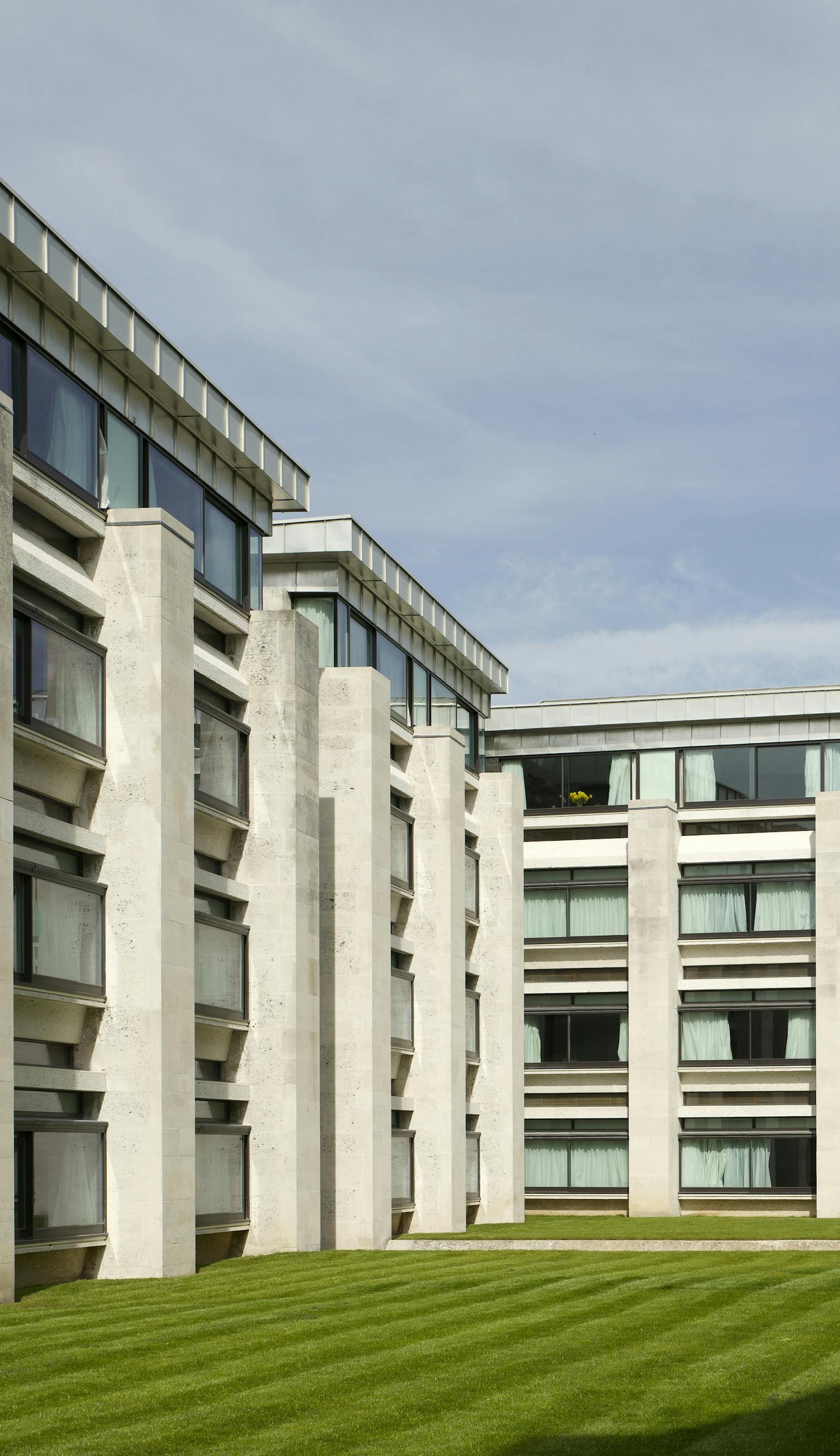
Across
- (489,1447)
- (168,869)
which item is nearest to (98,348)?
(168,869)

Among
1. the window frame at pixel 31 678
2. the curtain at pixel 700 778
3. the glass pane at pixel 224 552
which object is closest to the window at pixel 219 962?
the window frame at pixel 31 678

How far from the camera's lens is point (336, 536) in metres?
49.1

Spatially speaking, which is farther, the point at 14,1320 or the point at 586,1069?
the point at 586,1069

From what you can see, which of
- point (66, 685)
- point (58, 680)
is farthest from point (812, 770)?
point (58, 680)

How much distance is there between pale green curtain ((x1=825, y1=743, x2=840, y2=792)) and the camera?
225 feet

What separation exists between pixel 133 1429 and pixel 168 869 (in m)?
18.4

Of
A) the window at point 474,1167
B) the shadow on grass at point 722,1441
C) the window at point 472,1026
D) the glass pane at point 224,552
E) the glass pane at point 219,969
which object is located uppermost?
the glass pane at point 224,552

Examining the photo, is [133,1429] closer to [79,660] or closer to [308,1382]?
[308,1382]

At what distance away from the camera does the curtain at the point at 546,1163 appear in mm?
68188

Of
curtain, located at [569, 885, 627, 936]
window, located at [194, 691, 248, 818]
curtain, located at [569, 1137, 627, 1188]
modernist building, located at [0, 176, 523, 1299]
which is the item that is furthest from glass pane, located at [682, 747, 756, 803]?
window, located at [194, 691, 248, 818]

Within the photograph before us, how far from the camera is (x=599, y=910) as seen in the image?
6919 centimetres

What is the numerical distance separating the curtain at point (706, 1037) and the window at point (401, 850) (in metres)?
19.0

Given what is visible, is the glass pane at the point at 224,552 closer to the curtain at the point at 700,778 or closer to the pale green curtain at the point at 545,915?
the pale green curtain at the point at 545,915

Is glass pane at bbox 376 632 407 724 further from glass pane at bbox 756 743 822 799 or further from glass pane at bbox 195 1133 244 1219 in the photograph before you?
glass pane at bbox 756 743 822 799
